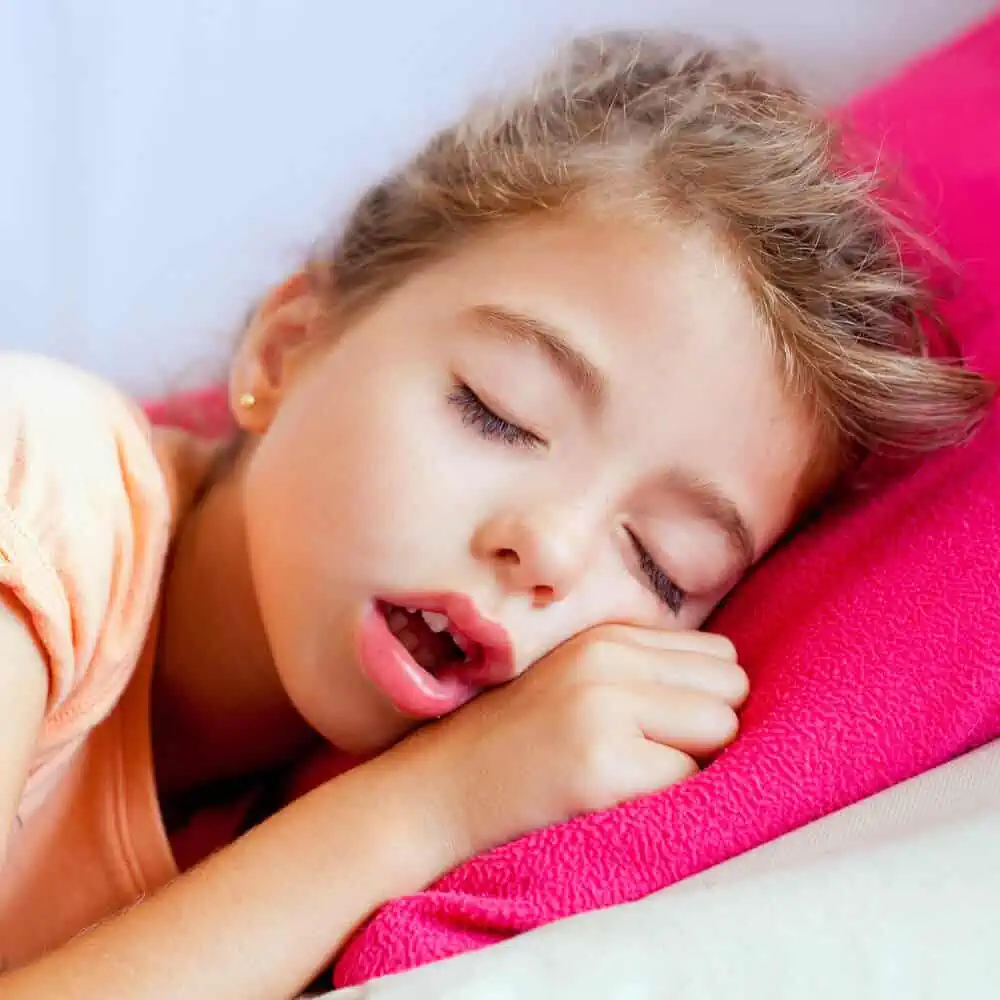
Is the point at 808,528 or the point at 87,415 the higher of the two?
the point at 87,415

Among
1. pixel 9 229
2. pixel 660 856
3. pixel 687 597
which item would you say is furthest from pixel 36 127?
pixel 660 856

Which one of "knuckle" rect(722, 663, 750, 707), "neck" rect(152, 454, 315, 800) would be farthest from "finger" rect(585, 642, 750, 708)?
"neck" rect(152, 454, 315, 800)

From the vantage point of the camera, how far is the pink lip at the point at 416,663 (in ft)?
2.35

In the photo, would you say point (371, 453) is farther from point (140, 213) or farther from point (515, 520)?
point (140, 213)

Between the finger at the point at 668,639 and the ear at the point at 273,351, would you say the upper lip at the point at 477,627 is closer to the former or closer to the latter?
the finger at the point at 668,639

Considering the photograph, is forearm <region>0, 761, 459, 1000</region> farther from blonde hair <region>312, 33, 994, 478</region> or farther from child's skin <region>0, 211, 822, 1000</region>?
blonde hair <region>312, 33, 994, 478</region>

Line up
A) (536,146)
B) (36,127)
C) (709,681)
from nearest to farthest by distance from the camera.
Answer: (709,681), (536,146), (36,127)

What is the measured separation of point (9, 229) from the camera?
1.28 metres

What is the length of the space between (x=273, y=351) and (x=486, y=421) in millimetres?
260

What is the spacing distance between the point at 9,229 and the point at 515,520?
801 mm

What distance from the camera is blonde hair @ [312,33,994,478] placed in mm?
813

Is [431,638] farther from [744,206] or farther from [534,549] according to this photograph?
[744,206]

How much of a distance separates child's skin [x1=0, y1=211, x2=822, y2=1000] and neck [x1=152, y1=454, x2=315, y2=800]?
7cm

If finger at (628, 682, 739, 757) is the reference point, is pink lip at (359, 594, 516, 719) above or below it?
above
